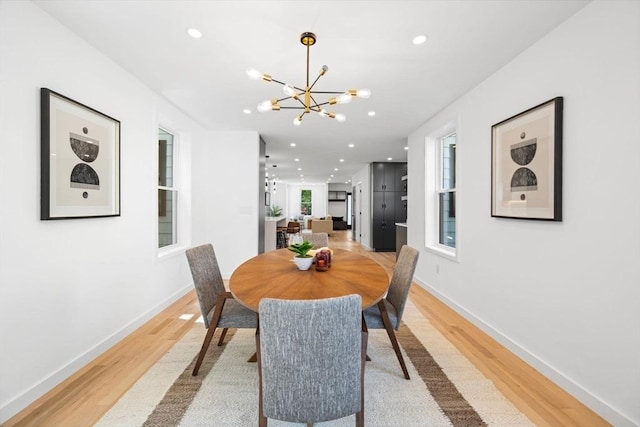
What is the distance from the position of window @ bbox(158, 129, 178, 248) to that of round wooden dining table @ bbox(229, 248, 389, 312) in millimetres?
1967

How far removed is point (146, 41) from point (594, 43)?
3.06 m

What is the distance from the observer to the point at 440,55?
2.36 m

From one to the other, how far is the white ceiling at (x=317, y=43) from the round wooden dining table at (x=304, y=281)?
5.63 feet

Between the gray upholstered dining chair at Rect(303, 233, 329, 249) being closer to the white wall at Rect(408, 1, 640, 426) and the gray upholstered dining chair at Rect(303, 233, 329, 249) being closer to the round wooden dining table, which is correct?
the round wooden dining table

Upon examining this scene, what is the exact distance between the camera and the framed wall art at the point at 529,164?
1982 millimetres

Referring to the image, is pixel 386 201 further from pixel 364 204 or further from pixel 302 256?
pixel 302 256

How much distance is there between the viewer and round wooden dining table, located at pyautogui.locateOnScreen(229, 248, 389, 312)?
1.55m

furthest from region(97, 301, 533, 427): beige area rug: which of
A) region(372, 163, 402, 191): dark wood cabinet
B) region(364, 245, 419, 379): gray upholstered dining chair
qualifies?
region(372, 163, 402, 191): dark wood cabinet

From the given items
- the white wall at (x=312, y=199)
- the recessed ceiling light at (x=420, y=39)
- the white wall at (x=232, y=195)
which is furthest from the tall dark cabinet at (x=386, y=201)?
the white wall at (x=312, y=199)

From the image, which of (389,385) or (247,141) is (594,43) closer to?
(389,385)

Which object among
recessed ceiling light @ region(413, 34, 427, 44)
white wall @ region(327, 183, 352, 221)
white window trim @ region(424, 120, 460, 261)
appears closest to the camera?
recessed ceiling light @ region(413, 34, 427, 44)

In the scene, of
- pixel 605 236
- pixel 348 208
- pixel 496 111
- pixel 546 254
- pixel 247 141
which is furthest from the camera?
pixel 348 208

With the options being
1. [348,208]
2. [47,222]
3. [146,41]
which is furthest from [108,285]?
[348,208]

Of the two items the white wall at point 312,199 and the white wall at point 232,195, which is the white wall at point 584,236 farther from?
the white wall at point 312,199
